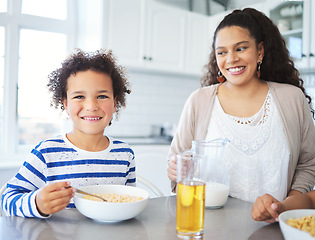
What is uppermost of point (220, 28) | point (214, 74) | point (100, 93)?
point (220, 28)

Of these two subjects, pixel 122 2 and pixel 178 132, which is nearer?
pixel 178 132

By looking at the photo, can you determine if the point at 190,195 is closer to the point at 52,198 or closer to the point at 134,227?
the point at 134,227

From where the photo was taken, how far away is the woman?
1.45 meters

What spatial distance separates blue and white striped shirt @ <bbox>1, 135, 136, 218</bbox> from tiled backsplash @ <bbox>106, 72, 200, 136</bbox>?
2.05 meters

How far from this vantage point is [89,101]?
1181 mm

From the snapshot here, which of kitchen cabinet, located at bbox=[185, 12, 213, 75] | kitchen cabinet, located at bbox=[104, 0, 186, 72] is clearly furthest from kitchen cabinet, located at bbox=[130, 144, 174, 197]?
kitchen cabinet, located at bbox=[185, 12, 213, 75]

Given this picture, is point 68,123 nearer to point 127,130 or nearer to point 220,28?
point 127,130

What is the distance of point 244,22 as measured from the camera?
60.6 inches

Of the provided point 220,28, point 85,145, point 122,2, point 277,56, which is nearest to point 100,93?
point 85,145

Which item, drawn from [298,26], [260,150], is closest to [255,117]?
[260,150]

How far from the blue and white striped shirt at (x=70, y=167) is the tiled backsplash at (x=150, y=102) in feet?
6.74

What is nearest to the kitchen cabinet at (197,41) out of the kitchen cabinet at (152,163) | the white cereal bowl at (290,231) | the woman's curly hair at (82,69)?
the kitchen cabinet at (152,163)

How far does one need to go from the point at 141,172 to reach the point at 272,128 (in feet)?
5.75

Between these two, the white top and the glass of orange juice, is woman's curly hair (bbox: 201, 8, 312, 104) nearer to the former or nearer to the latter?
the white top
